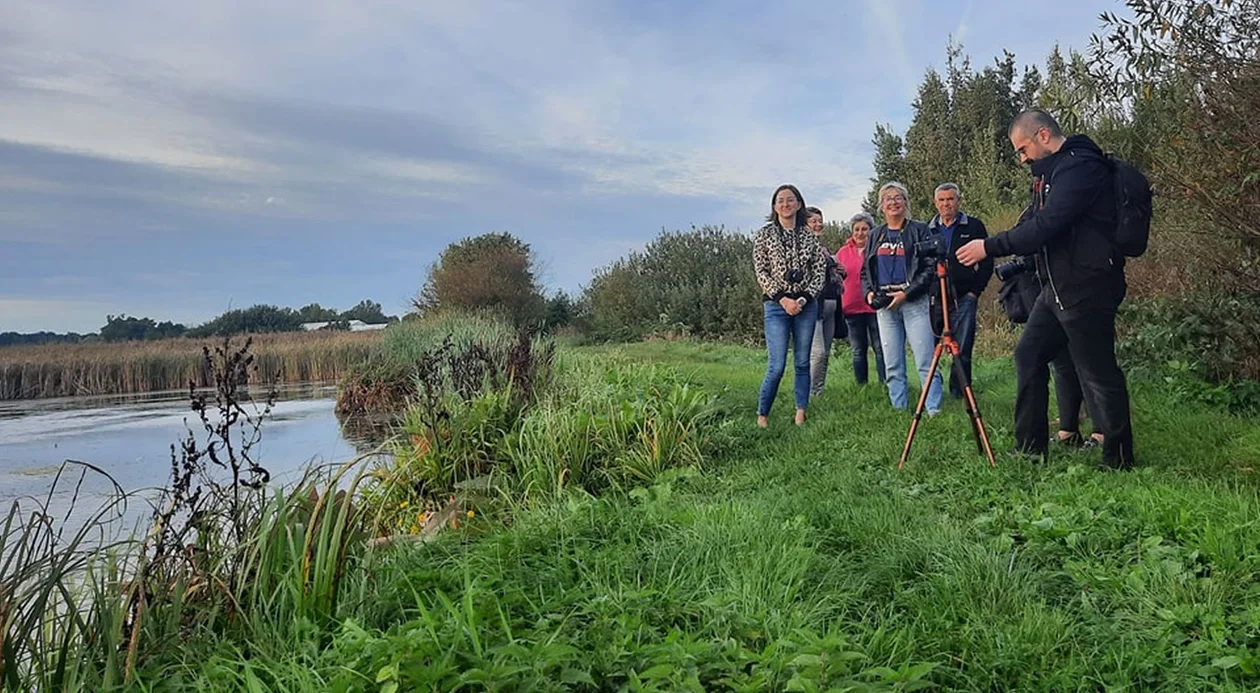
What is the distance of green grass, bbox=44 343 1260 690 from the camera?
6.76ft

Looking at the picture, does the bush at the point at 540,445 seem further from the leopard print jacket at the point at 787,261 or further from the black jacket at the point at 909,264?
the black jacket at the point at 909,264

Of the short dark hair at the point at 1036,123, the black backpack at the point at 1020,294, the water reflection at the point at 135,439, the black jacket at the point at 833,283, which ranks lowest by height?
the water reflection at the point at 135,439

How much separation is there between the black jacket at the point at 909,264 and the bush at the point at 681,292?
13.7 meters

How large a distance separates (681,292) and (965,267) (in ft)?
54.1

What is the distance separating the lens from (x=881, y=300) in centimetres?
626

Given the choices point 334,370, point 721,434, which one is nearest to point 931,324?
point 721,434

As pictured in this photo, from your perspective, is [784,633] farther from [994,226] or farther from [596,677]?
[994,226]

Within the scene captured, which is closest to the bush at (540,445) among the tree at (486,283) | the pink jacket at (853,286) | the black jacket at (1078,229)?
the pink jacket at (853,286)

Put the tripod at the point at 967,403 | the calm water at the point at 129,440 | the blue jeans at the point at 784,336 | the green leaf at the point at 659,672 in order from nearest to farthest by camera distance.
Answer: the green leaf at the point at 659,672 → the tripod at the point at 967,403 → the blue jeans at the point at 784,336 → the calm water at the point at 129,440

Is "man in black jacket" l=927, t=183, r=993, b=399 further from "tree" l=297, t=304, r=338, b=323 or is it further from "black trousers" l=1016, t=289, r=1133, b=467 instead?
"tree" l=297, t=304, r=338, b=323

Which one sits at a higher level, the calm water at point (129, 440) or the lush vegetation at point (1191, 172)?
the lush vegetation at point (1191, 172)

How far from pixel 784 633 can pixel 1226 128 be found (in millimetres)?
5255

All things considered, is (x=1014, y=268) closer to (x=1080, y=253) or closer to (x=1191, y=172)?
(x=1080, y=253)

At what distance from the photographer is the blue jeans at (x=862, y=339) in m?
7.76
